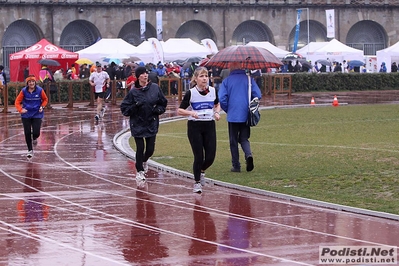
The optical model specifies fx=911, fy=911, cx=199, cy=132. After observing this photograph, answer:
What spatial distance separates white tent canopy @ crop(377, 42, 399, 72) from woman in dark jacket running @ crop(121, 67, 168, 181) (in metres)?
37.1

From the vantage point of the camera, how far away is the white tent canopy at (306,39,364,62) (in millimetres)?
48781

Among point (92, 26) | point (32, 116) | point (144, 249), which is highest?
point (92, 26)

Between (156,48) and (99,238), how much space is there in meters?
34.7

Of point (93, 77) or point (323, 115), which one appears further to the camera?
point (93, 77)

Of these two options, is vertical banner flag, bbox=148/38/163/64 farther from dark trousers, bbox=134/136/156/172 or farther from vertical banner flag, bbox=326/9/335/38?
dark trousers, bbox=134/136/156/172

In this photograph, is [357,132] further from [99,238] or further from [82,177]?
[99,238]

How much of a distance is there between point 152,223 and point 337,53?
40.0 meters

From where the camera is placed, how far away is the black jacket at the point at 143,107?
12.6 meters

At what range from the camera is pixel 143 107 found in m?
Result: 12.6

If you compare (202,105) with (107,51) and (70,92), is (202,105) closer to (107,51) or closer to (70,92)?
(70,92)

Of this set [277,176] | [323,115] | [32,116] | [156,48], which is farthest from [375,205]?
[156,48]

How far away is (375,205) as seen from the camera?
1047 cm

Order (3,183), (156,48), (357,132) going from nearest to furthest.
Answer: (3,183)
(357,132)
(156,48)

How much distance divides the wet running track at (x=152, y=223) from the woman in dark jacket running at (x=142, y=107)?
26.1 inches
